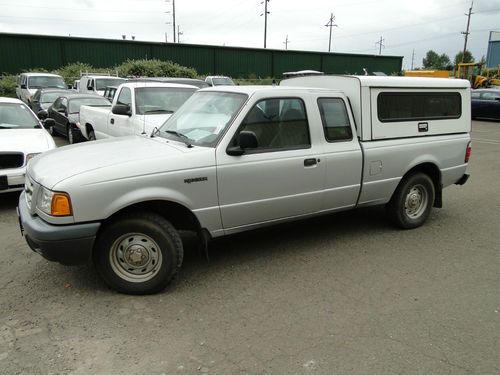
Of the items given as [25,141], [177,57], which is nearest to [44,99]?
[25,141]

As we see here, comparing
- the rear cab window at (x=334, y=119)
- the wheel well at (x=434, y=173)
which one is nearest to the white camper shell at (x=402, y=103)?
the rear cab window at (x=334, y=119)

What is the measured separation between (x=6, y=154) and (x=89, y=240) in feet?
11.4

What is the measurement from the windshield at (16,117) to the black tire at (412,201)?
5.99 metres

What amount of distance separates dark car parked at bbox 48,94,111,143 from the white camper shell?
8151 millimetres

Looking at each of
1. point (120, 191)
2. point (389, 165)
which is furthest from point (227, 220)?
point (389, 165)

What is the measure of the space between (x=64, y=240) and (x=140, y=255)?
2.09 feet

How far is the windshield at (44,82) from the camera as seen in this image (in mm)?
19875

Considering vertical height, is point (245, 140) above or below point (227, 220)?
above

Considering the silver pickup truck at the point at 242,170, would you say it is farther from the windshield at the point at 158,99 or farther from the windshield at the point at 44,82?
the windshield at the point at 44,82

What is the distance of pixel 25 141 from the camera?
22.0 feet

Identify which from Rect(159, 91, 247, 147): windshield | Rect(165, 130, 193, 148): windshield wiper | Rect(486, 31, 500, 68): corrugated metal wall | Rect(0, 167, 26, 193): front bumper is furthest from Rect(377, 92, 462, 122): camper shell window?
Rect(486, 31, 500, 68): corrugated metal wall

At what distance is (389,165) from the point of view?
5.34m

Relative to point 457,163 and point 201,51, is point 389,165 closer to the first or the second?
point 457,163

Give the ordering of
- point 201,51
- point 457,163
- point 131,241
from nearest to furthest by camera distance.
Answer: point 131,241 → point 457,163 → point 201,51
